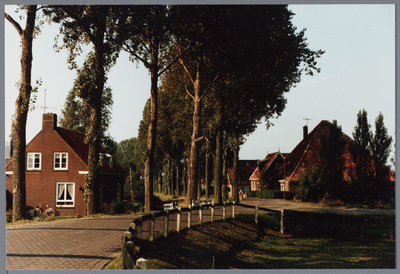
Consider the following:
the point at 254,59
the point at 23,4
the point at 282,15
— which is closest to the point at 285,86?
the point at 254,59

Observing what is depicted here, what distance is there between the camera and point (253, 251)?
43.6 feet

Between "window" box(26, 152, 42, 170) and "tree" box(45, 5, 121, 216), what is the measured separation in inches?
91.0

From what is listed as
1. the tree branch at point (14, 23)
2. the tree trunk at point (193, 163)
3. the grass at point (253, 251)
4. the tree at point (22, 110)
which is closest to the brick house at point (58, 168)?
the tree at point (22, 110)

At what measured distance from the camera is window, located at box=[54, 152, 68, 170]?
16.0 m

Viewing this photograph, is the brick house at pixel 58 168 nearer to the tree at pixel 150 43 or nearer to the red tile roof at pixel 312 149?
the tree at pixel 150 43

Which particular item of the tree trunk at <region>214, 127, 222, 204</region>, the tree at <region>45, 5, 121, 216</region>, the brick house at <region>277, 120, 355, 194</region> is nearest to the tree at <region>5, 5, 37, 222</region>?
the tree at <region>45, 5, 121, 216</region>

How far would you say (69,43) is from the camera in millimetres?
12242

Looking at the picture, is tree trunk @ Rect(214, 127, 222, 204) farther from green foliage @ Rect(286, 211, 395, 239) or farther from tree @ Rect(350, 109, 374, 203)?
tree @ Rect(350, 109, 374, 203)

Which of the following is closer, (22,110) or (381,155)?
(22,110)

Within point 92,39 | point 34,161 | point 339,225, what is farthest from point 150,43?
point 339,225

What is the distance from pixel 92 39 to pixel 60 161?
590 centimetres

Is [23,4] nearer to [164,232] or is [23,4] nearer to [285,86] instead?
[164,232]

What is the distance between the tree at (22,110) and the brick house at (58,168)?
24 centimetres

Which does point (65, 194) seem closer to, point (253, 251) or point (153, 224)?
point (153, 224)
